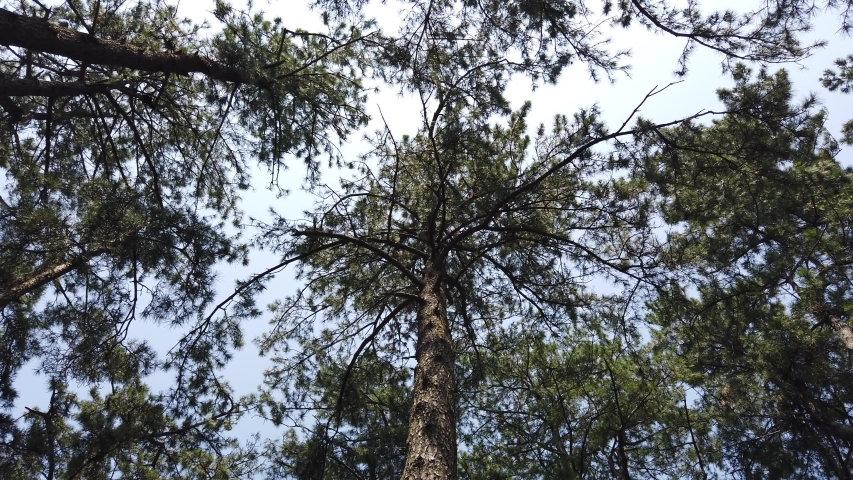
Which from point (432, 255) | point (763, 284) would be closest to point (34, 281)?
point (432, 255)

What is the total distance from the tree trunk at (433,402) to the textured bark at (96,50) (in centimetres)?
280

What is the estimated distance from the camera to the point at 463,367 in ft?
22.0

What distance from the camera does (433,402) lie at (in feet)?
11.8

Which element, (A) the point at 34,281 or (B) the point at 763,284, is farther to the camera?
(B) the point at 763,284

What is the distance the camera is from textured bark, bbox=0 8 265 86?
374cm

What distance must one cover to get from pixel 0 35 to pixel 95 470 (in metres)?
3.82

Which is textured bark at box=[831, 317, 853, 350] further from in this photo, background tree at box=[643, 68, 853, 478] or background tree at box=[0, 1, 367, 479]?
background tree at box=[0, 1, 367, 479]

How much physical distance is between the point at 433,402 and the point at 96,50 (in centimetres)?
444

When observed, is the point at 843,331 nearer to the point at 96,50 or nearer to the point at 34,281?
the point at 96,50

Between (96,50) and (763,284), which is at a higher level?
(96,50)

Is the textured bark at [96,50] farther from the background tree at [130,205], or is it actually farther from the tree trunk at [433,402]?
the tree trunk at [433,402]

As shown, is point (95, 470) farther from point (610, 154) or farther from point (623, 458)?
point (610, 154)

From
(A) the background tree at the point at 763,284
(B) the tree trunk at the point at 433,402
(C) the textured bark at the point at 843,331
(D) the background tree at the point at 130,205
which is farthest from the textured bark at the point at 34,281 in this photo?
(C) the textured bark at the point at 843,331

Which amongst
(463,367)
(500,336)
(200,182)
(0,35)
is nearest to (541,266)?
(500,336)
